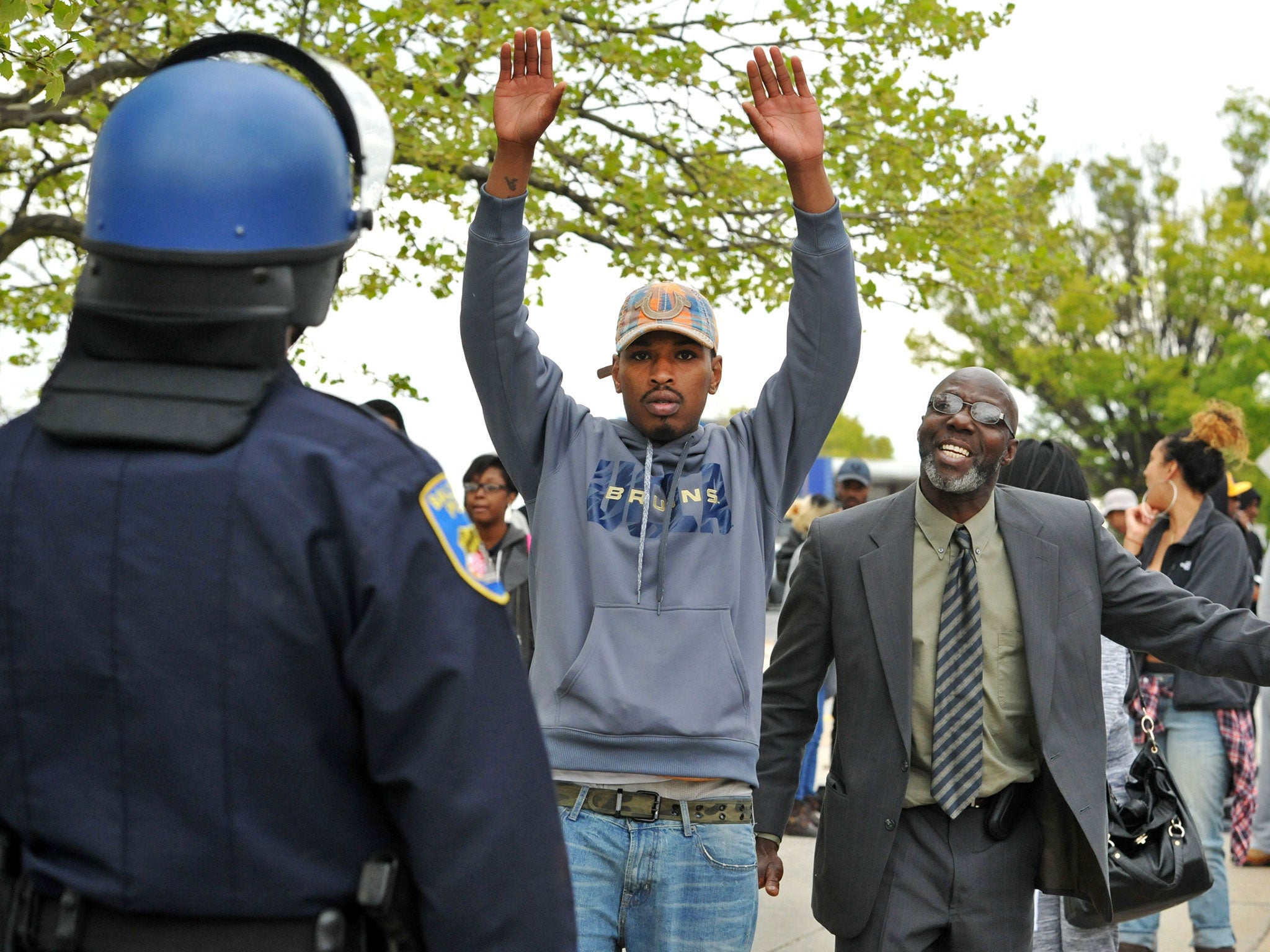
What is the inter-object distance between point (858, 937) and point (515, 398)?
1.66m

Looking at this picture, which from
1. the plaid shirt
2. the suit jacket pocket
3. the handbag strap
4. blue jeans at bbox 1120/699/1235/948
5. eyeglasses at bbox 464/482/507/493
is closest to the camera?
the suit jacket pocket

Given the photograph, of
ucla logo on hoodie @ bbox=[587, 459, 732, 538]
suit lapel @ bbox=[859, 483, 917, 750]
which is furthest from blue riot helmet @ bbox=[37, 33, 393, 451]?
suit lapel @ bbox=[859, 483, 917, 750]

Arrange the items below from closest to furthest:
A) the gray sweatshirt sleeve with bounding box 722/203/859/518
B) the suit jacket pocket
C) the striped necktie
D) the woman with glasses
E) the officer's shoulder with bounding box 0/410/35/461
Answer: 1. the officer's shoulder with bounding box 0/410/35/461
2. the gray sweatshirt sleeve with bounding box 722/203/859/518
3. the striped necktie
4. the suit jacket pocket
5. the woman with glasses

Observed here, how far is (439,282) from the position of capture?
28.5ft

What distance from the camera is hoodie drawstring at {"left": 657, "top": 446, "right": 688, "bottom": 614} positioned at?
314 centimetres

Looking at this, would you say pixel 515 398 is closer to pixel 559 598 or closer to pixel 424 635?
pixel 559 598

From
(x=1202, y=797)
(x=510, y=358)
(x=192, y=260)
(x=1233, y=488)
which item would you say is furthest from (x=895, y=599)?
(x=1233, y=488)

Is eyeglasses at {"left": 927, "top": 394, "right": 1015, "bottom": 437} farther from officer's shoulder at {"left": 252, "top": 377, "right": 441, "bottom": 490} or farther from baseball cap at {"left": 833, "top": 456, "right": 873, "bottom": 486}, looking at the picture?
baseball cap at {"left": 833, "top": 456, "right": 873, "bottom": 486}

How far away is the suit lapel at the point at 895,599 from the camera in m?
3.65

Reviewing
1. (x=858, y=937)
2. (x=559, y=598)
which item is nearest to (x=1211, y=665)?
(x=858, y=937)

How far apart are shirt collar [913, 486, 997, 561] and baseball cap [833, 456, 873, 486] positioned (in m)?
6.49

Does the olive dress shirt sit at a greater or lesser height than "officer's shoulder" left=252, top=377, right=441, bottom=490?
lesser

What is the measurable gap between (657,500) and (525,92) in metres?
0.95

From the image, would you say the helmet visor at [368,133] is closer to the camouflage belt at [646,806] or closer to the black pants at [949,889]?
the camouflage belt at [646,806]
